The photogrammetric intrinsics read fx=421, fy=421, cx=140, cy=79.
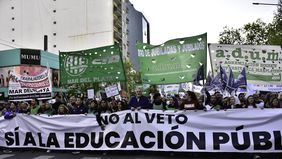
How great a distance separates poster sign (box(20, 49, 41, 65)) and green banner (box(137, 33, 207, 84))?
3440 centimetres

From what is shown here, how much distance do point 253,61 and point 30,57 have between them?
35241 millimetres

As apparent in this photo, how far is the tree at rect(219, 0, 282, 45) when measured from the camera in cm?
3238

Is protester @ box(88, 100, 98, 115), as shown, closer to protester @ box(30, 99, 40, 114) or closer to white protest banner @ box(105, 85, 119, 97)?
protester @ box(30, 99, 40, 114)

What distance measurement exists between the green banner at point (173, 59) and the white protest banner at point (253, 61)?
217cm

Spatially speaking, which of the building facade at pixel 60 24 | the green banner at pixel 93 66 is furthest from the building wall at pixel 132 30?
the green banner at pixel 93 66

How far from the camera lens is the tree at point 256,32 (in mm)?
32375

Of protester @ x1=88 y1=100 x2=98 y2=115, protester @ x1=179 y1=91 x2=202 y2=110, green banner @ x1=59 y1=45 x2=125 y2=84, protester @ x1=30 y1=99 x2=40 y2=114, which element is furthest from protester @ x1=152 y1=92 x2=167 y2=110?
protester @ x1=30 y1=99 x2=40 y2=114

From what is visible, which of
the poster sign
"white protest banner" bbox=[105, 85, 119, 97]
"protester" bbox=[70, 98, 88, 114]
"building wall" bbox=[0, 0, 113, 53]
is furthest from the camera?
"building wall" bbox=[0, 0, 113, 53]

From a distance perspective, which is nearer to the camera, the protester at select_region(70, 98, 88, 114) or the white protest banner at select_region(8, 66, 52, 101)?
the protester at select_region(70, 98, 88, 114)

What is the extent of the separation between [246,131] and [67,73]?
22.1 feet

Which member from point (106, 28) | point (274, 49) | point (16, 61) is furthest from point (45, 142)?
point (106, 28)

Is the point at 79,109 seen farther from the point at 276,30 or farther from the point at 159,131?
the point at 276,30

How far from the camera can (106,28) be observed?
69688mm

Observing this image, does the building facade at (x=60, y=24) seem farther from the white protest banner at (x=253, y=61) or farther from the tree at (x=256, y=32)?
the white protest banner at (x=253, y=61)
